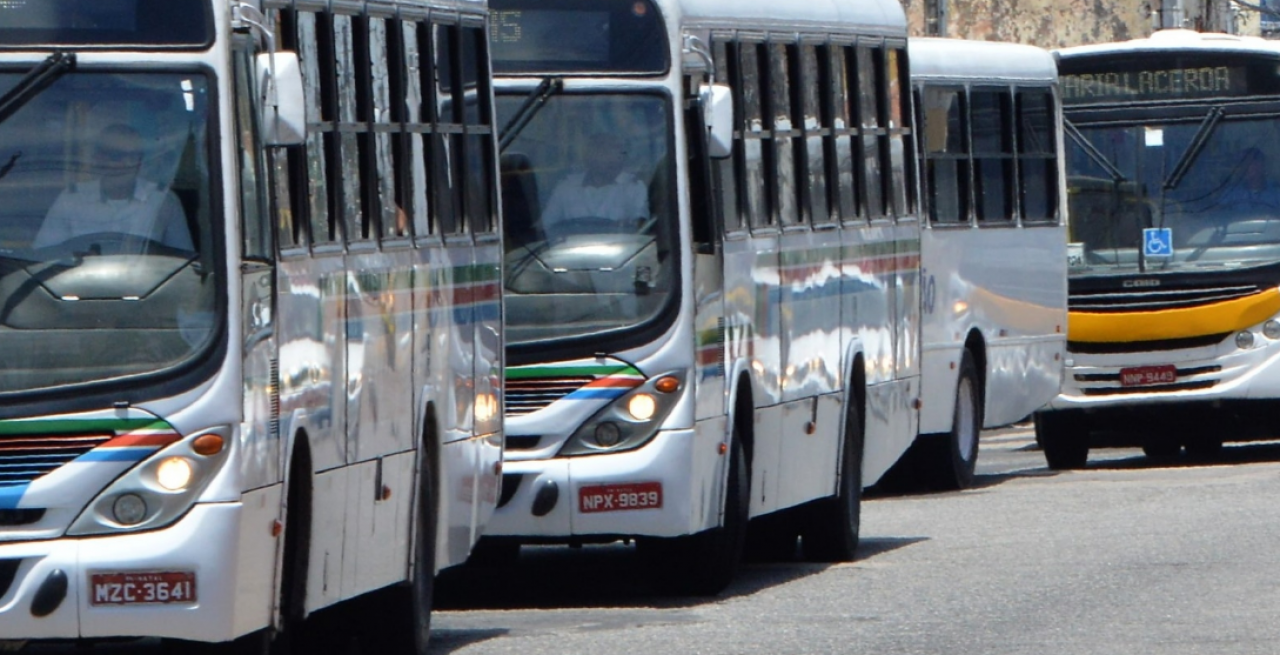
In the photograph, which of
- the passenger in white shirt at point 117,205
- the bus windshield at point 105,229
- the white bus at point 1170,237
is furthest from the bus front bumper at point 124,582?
the white bus at point 1170,237

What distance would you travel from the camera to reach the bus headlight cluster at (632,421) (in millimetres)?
12945

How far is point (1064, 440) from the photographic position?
78.0 ft

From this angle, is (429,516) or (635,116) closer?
(429,516)

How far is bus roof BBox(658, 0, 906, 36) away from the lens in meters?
13.6

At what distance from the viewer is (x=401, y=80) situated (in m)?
11.3

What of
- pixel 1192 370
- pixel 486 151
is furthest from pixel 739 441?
pixel 1192 370

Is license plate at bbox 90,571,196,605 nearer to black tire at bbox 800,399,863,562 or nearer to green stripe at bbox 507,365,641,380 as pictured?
green stripe at bbox 507,365,641,380

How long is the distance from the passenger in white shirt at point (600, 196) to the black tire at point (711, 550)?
128cm

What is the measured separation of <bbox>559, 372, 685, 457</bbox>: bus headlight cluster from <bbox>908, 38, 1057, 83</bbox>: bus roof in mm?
8551

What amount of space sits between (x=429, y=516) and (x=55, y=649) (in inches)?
56.9

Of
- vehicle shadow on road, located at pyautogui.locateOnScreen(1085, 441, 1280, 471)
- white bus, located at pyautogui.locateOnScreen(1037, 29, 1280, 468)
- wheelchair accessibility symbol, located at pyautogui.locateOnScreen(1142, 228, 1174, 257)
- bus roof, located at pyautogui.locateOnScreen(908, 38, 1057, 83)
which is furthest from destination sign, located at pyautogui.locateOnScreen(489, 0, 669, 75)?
wheelchair accessibility symbol, located at pyautogui.locateOnScreen(1142, 228, 1174, 257)

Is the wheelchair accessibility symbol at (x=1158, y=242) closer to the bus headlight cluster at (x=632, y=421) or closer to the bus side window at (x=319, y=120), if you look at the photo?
the bus headlight cluster at (x=632, y=421)

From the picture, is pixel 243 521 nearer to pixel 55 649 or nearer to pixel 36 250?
pixel 36 250

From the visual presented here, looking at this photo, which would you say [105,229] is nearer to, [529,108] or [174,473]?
[174,473]
